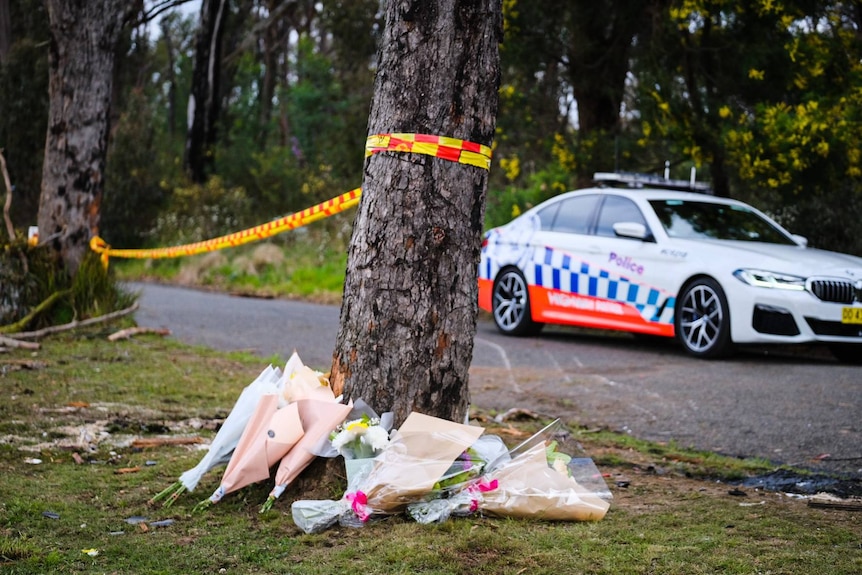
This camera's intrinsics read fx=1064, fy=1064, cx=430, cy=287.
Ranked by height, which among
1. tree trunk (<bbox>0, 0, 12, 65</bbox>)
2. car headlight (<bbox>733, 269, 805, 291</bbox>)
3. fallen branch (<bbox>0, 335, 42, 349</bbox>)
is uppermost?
tree trunk (<bbox>0, 0, 12, 65</bbox>)


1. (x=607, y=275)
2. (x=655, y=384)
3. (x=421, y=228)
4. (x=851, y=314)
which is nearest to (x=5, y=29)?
(x=607, y=275)

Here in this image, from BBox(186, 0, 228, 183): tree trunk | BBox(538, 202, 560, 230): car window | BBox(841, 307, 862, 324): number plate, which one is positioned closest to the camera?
BBox(841, 307, 862, 324): number plate

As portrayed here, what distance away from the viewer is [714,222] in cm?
1032

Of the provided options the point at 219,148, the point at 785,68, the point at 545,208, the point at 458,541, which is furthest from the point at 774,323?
the point at 219,148

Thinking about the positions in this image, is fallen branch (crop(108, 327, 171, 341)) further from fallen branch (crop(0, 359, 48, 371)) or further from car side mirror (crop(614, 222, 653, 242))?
car side mirror (crop(614, 222, 653, 242))

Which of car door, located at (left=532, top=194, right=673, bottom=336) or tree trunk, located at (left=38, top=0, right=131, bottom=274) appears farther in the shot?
tree trunk, located at (left=38, top=0, right=131, bottom=274)

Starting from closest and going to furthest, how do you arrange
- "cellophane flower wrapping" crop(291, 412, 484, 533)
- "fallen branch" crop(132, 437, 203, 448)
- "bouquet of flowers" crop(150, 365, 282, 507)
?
1. "cellophane flower wrapping" crop(291, 412, 484, 533)
2. "bouquet of flowers" crop(150, 365, 282, 507)
3. "fallen branch" crop(132, 437, 203, 448)

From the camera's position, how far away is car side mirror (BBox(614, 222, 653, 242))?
10.0 meters

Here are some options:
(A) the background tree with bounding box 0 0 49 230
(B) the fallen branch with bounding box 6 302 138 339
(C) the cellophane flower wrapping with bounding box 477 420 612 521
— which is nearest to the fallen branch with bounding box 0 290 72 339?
(B) the fallen branch with bounding box 6 302 138 339

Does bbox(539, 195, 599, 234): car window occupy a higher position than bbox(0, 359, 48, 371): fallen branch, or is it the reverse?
bbox(539, 195, 599, 234): car window

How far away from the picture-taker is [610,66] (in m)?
14.6

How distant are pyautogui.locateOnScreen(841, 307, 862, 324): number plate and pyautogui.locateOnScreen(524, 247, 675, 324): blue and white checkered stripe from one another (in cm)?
152

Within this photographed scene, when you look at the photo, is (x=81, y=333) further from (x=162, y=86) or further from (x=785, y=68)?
(x=162, y=86)

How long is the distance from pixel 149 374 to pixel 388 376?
3.57 meters
